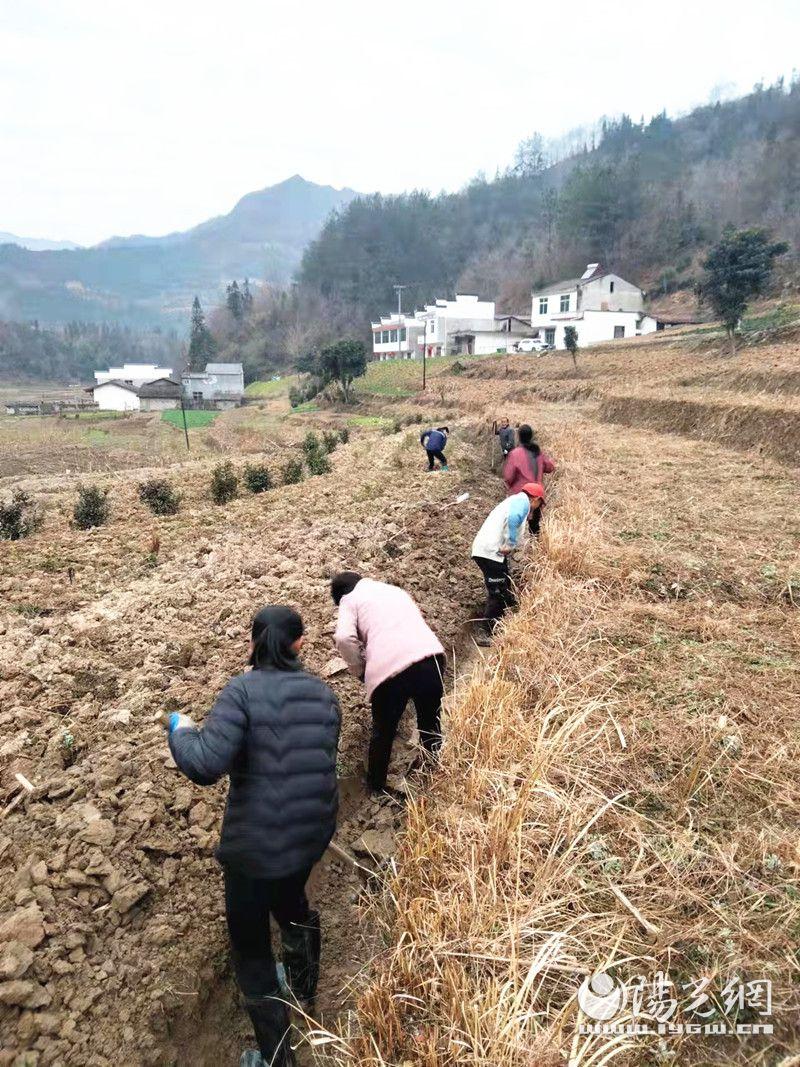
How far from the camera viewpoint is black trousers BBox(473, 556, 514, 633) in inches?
220

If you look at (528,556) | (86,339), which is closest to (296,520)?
(528,556)

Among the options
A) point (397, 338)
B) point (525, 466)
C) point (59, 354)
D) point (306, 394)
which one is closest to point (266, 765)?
point (525, 466)

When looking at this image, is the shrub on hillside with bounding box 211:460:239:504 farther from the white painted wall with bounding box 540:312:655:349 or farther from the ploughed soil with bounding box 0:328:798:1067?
the white painted wall with bounding box 540:312:655:349

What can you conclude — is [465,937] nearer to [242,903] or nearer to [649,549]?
[242,903]

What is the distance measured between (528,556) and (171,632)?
133 inches

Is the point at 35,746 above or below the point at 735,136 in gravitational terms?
below

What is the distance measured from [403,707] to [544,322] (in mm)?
51784

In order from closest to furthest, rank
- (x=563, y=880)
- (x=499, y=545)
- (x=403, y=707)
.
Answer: (x=563, y=880) < (x=403, y=707) < (x=499, y=545)

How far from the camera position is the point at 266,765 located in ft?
7.73

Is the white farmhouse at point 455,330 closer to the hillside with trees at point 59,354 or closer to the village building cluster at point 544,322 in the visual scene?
the village building cluster at point 544,322

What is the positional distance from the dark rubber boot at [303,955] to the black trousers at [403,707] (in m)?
1.05

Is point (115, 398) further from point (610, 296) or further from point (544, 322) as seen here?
point (610, 296)

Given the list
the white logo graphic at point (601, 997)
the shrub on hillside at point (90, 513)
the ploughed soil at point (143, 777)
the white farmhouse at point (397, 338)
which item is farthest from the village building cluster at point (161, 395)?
the white logo graphic at point (601, 997)

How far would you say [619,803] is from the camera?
3035mm
